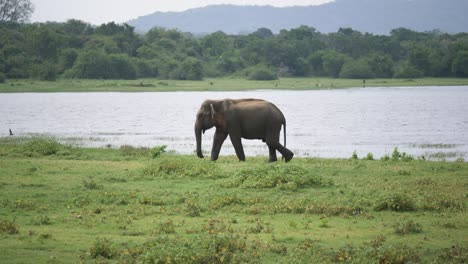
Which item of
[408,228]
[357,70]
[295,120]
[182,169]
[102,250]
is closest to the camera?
[102,250]

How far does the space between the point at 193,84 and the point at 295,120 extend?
3246cm

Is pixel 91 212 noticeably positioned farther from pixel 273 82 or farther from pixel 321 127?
pixel 273 82

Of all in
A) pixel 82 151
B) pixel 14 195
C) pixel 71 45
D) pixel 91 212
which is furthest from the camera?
pixel 71 45

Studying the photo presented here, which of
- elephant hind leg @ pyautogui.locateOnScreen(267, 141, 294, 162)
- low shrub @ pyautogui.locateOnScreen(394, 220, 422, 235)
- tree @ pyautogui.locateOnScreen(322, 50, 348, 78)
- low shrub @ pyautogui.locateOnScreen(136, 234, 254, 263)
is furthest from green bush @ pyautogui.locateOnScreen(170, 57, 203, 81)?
low shrub @ pyautogui.locateOnScreen(136, 234, 254, 263)

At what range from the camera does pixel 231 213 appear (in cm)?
1390

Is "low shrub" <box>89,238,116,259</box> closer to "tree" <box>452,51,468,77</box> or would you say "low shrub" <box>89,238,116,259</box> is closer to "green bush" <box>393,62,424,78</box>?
"tree" <box>452,51,468,77</box>

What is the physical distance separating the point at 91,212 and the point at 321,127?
27573mm

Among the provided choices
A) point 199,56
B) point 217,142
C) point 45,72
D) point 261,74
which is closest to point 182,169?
point 217,142

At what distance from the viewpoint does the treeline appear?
7650 cm

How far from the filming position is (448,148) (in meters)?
29.3

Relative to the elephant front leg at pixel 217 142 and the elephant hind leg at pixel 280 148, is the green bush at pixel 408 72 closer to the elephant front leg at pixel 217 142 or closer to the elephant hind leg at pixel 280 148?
the elephant hind leg at pixel 280 148

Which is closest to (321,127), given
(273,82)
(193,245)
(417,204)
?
(417,204)

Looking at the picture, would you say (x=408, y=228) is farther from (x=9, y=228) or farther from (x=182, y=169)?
(x=182, y=169)

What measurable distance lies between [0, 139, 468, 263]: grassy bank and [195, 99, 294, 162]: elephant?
4.12 ft
